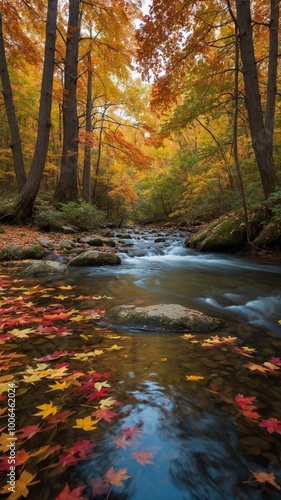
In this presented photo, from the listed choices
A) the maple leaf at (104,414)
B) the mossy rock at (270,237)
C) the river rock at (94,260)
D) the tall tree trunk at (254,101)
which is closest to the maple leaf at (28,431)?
the maple leaf at (104,414)

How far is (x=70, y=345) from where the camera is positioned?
243 centimetres

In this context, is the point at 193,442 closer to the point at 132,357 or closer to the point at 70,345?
the point at 132,357

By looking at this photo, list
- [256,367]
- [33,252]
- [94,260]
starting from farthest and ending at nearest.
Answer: [33,252]
[94,260]
[256,367]

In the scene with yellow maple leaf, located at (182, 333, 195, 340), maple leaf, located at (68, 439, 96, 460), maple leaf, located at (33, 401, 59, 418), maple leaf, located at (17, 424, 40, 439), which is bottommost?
maple leaf, located at (17, 424, 40, 439)

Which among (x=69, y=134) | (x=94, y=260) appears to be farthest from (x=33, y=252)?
(x=69, y=134)

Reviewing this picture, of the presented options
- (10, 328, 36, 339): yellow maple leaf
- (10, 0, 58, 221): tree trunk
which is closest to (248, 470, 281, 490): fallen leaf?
(10, 328, 36, 339): yellow maple leaf

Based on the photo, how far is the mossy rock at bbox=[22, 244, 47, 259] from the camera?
667 cm

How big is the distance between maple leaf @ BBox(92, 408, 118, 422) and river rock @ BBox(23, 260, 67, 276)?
12.8 ft

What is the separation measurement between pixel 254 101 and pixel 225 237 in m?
3.66

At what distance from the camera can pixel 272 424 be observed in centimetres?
156

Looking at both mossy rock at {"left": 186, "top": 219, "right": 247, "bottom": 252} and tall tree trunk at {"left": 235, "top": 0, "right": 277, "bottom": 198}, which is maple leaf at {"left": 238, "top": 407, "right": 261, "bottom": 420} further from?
mossy rock at {"left": 186, "top": 219, "right": 247, "bottom": 252}

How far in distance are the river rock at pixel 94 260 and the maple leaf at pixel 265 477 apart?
5281mm

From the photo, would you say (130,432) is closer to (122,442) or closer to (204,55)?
(122,442)

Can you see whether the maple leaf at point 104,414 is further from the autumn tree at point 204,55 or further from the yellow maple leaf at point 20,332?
the autumn tree at point 204,55
